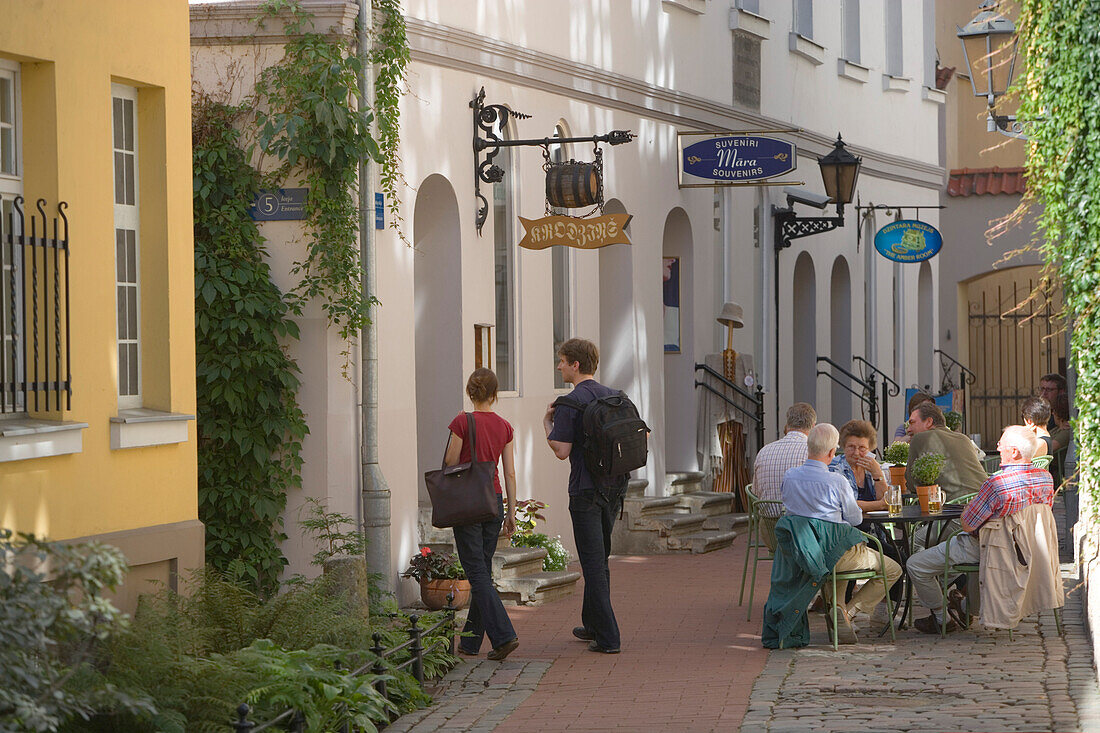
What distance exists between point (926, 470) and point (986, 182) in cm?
1766

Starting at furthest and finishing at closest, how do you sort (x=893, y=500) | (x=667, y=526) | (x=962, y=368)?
(x=962, y=368)
(x=667, y=526)
(x=893, y=500)

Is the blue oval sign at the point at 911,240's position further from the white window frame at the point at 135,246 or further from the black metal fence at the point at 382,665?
the white window frame at the point at 135,246

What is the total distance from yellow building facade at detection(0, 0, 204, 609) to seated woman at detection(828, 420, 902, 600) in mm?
4146

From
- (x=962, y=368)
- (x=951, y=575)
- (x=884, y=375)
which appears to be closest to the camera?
(x=951, y=575)

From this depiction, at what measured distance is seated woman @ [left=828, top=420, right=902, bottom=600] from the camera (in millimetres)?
10516

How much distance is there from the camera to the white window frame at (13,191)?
7.91 metres

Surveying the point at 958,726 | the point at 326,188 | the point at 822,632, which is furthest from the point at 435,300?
the point at 958,726

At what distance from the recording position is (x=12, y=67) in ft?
26.6

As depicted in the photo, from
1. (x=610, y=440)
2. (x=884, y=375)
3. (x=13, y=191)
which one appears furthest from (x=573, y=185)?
(x=884, y=375)

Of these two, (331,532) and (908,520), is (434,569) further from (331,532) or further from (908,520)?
(908,520)

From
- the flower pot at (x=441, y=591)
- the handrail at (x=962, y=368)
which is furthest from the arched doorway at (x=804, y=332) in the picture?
the flower pot at (x=441, y=591)

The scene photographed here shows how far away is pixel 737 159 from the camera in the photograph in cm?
1545

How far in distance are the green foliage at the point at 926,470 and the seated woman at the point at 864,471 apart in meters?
0.30

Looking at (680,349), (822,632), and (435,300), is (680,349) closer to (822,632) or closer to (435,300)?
(435,300)
